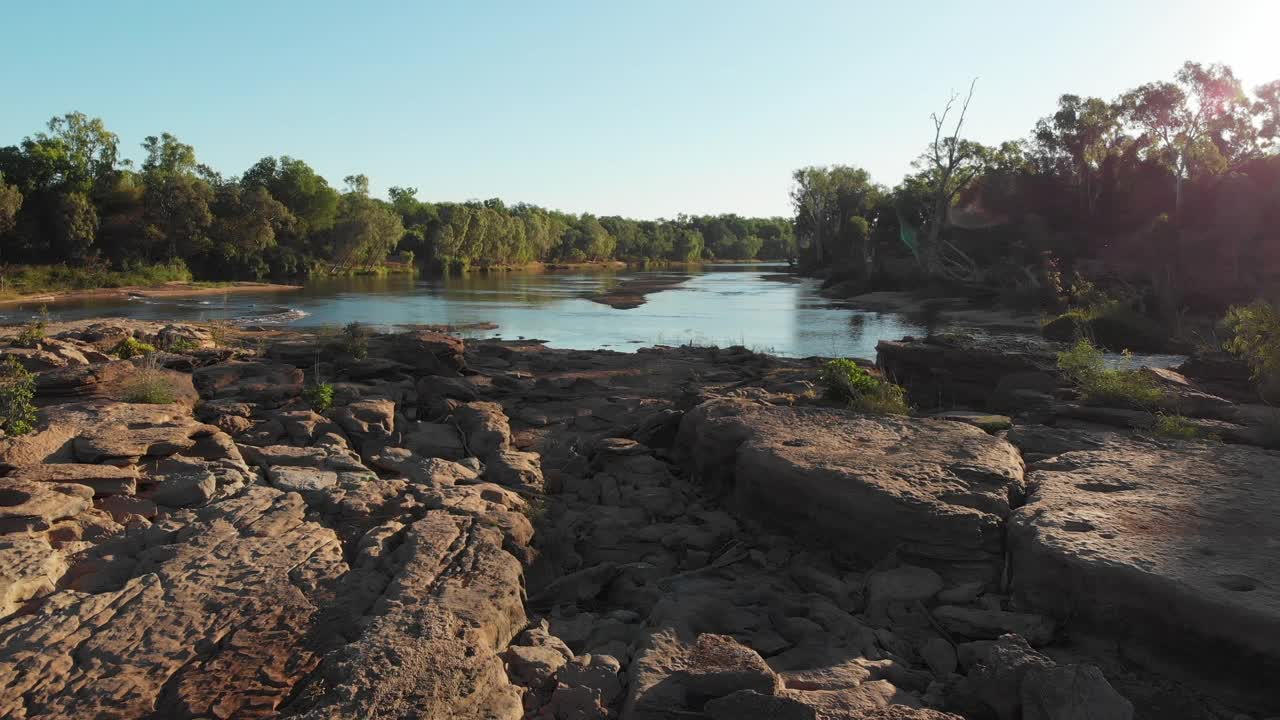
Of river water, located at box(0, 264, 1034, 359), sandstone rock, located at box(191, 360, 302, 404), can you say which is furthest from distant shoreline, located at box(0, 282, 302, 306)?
sandstone rock, located at box(191, 360, 302, 404)

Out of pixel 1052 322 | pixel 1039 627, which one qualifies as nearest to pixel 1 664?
pixel 1039 627

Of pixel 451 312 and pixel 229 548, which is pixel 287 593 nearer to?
pixel 229 548

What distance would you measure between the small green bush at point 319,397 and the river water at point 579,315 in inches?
537

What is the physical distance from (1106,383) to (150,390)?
1090 cm

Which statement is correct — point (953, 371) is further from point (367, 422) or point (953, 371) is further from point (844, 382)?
point (367, 422)

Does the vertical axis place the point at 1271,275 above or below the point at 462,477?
above

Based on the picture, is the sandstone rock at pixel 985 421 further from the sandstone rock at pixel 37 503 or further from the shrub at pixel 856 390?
the sandstone rock at pixel 37 503

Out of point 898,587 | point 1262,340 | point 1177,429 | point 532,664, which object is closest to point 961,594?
point 898,587

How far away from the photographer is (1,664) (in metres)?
3.69

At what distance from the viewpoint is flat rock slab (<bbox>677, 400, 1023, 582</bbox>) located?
5.43 m

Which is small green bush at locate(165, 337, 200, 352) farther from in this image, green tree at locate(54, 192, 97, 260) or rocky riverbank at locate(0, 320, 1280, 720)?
green tree at locate(54, 192, 97, 260)

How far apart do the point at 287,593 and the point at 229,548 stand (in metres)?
0.79

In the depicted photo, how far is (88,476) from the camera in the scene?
6.03m

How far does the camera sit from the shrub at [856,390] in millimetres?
8906
